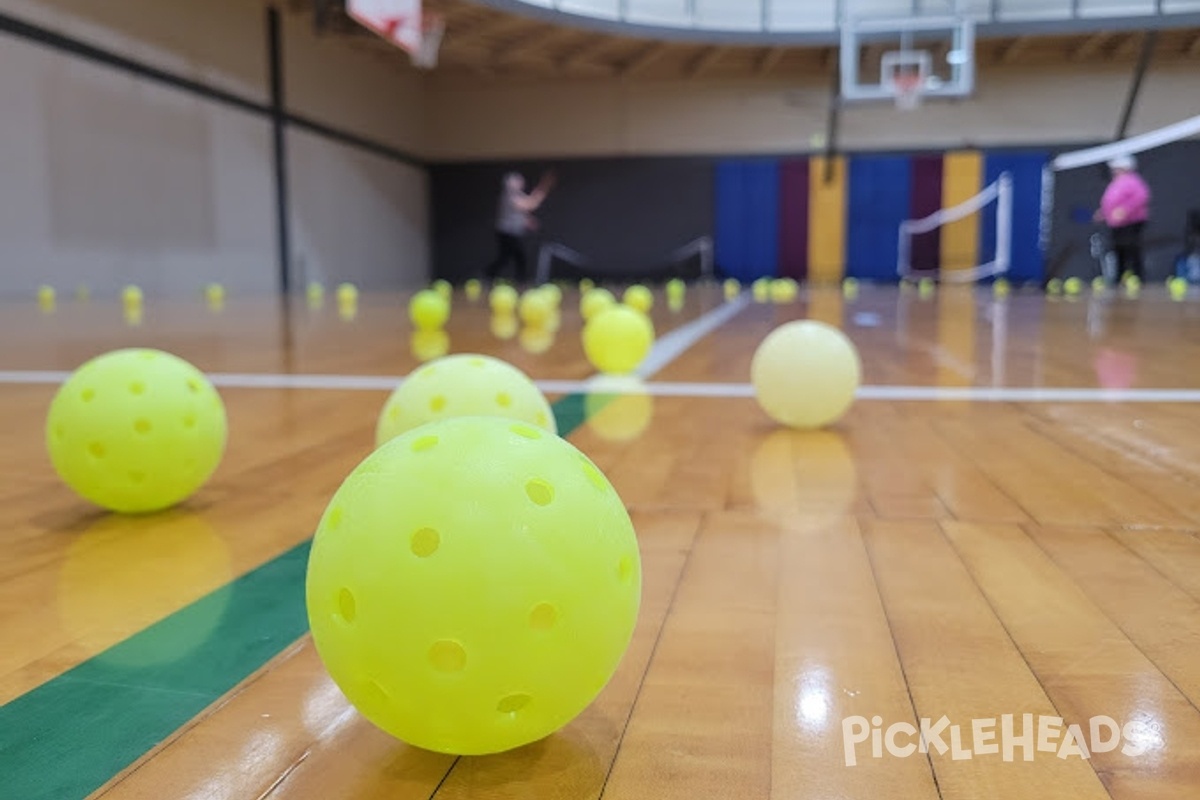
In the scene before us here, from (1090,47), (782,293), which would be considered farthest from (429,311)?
(1090,47)

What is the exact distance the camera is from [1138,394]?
3789 millimetres

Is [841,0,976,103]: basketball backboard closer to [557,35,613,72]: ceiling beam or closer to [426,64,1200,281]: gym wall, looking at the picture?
[426,64,1200,281]: gym wall

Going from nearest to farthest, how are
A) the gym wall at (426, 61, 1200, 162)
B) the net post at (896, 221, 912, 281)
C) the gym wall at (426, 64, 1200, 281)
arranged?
the gym wall at (426, 61, 1200, 162), the gym wall at (426, 64, 1200, 281), the net post at (896, 221, 912, 281)

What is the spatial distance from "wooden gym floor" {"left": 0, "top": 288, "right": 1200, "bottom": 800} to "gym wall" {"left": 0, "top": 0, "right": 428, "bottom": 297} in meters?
8.72

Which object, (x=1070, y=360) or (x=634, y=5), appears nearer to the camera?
(x=1070, y=360)

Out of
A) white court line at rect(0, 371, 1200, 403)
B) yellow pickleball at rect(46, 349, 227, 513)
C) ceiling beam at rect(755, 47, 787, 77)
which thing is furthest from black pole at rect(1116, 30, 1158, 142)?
yellow pickleball at rect(46, 349, 227, 513)

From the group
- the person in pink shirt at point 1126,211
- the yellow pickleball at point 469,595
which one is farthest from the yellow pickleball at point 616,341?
the person in pink shirt at point 1126,211

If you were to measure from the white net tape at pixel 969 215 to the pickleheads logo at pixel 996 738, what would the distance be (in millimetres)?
19248

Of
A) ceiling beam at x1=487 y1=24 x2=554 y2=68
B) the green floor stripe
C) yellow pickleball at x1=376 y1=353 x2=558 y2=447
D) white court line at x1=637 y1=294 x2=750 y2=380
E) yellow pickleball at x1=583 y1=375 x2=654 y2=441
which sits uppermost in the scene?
ceiling beam at x1=487 y1=24 x2=554 y2=68

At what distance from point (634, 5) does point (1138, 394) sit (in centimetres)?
1463

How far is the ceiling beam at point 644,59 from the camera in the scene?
17906mm

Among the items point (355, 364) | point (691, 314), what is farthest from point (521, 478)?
point (691, 314)

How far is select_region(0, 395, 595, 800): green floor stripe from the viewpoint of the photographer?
117 centimetres

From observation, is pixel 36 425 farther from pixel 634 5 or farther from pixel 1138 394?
pixel 634 5
